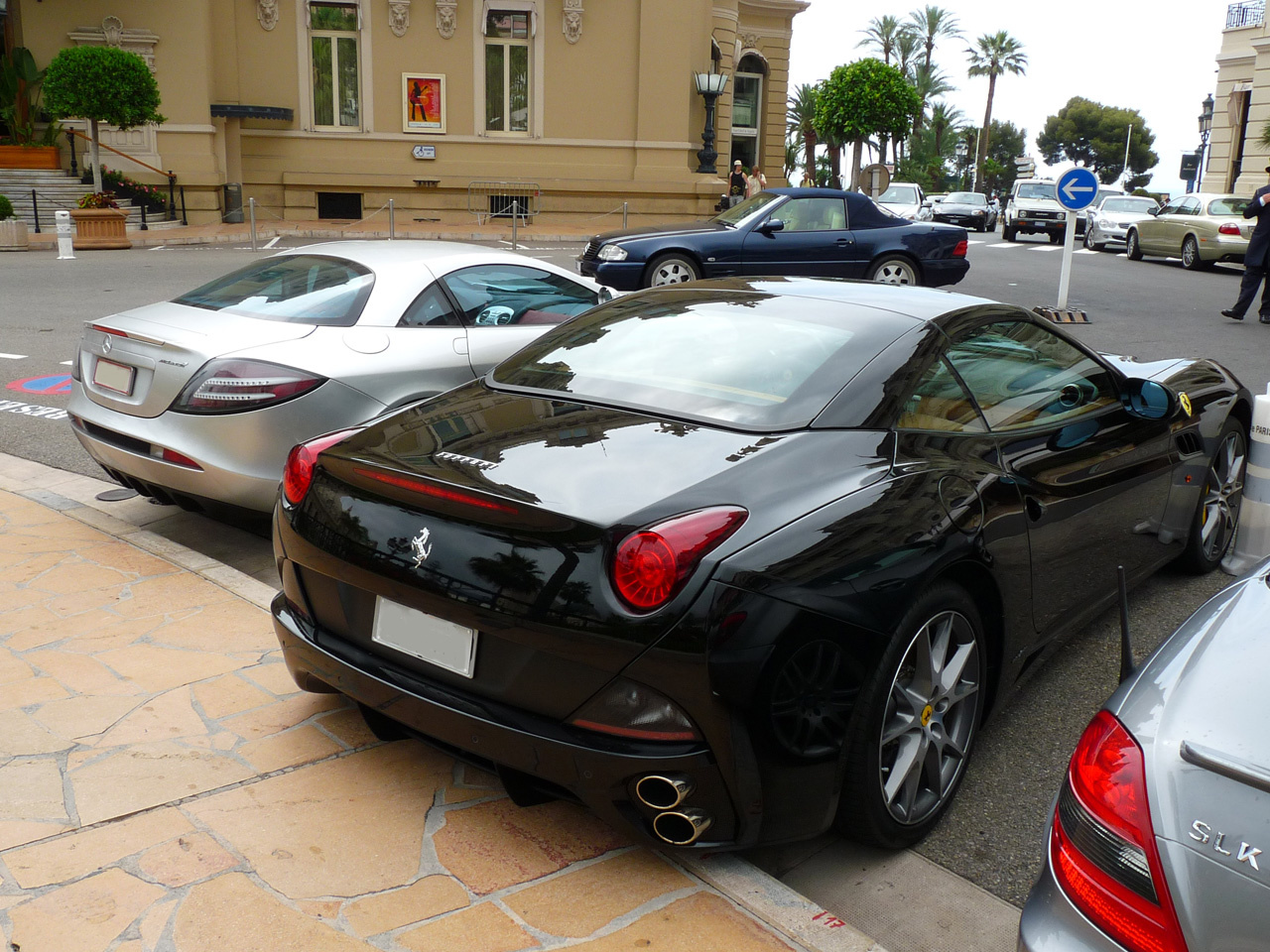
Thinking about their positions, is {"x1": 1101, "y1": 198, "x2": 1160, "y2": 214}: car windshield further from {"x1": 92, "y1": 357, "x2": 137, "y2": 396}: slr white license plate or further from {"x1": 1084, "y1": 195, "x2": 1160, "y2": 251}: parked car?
{"x1": 92, "y1": 357, "x2": 137, "y2": 396}: slr white license plate

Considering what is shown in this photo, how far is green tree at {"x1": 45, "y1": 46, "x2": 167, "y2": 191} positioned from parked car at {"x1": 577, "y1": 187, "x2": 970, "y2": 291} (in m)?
13.0

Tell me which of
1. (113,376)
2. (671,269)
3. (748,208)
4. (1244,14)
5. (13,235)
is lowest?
(13,235)

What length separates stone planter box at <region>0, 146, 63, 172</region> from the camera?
25.7 meters

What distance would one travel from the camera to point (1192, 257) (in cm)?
2402

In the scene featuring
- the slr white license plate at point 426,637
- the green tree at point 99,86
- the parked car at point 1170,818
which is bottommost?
the slr white license plate at point 426,637

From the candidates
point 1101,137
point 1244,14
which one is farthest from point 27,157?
point 1101,137

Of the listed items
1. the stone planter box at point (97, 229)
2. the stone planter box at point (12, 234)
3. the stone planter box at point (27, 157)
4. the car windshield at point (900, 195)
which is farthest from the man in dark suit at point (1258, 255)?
the stone planter box at point (27, 157)

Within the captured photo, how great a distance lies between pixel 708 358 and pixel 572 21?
92.4 feet

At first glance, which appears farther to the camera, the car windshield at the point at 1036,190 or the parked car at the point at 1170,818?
the car windshield at the point at 1036,190

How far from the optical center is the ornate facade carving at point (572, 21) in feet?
96.1

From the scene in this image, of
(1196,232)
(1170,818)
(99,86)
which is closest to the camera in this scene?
(1170,818)

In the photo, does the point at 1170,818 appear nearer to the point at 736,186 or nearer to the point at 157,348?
the point at 157,348

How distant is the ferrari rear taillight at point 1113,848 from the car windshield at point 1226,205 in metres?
25.3

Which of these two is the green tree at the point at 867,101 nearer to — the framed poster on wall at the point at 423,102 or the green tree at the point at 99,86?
the framed poster on wall at the point at 423,102
